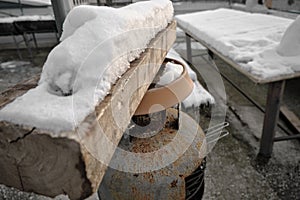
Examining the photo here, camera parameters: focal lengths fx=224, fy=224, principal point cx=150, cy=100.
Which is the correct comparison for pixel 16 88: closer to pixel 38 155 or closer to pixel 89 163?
pixel 38 155

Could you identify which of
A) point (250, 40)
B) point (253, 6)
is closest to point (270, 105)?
point (250, 40)

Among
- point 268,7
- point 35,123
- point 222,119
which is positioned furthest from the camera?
point 268,7

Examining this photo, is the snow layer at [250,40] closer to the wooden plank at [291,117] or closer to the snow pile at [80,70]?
the wooden plank at [291,117]

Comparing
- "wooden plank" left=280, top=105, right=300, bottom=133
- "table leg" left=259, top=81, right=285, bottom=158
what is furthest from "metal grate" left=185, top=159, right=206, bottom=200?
"wooden plank" left=280, top=105, right=300, bottom=133

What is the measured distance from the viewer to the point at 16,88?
785mm

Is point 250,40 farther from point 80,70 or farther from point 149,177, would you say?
point 80,70

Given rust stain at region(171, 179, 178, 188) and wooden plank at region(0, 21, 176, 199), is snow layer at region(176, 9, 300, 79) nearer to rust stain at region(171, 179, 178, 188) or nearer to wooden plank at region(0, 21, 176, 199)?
rust stain at region(171, 179, 178, 188)

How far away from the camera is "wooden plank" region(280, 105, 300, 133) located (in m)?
2.65

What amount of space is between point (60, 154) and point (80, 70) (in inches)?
9.6

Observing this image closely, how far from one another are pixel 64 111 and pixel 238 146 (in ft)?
7.66

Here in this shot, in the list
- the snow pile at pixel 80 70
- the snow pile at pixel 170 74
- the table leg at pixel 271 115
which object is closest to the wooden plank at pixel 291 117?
the table leg at pixel 271 115

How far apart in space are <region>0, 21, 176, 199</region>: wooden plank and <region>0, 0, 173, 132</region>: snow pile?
1.0 inches

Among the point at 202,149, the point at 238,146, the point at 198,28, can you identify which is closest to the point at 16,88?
the point at 202,149

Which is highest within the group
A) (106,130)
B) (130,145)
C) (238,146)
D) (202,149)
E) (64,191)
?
(106,130)
